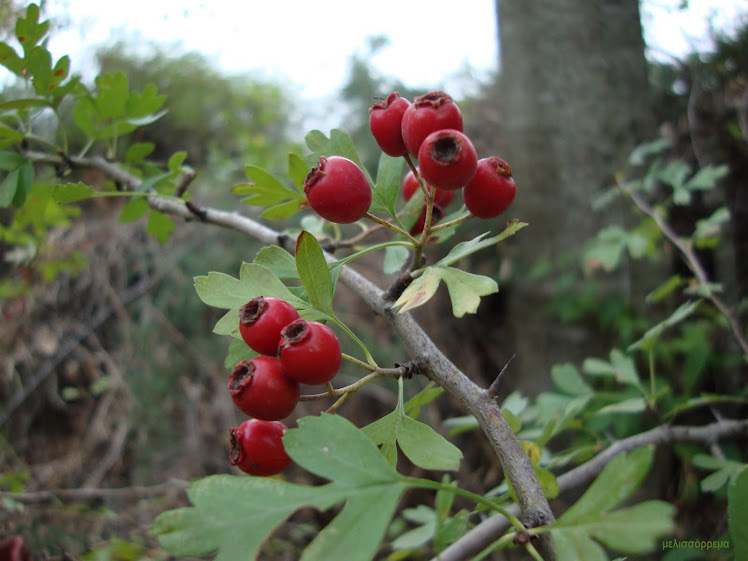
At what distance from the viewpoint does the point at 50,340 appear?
236 cm

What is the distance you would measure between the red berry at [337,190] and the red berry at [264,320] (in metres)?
0.13

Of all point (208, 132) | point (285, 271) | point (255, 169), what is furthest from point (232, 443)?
point (208, 132)

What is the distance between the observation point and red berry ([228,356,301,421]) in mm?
512

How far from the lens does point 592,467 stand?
2.73ft

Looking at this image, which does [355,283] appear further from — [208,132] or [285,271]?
[208,132]

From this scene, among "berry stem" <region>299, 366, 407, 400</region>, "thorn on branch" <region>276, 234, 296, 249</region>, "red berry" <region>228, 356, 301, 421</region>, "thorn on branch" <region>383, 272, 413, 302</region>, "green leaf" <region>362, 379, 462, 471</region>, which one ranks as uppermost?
"thorn on branch" <region>276, 234, 296, 249</region>

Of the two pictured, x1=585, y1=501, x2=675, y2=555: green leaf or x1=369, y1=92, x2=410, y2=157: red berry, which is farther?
x1=369, y1=92, x2=410, y2=157: red berry

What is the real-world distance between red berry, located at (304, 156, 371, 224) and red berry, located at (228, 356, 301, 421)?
19 centimetres

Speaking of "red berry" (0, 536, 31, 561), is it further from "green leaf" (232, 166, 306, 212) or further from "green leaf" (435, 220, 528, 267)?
"green leaf" (435, 220, 528, 267)

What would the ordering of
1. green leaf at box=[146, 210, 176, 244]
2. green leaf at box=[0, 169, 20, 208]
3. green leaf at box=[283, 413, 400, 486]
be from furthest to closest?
green leaf at box=[146, 210, 176, 244] < green leaf at box=[0, 169, 20, 208] < green leaf at box=[283, 413, 400, 486]

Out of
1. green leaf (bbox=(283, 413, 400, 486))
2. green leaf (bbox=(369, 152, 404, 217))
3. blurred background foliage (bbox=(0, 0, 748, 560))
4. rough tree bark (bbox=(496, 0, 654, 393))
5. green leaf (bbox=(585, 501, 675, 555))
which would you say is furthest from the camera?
rough tree bark (bbox=(496, 0, 654, 393))

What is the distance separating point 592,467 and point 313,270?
23.3 inches

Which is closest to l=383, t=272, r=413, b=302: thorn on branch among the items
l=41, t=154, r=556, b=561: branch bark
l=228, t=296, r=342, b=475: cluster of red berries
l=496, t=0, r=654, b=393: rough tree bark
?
l=41, t=154, r=556, b=561: branch bark

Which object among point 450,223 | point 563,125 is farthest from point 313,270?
point 563,125
